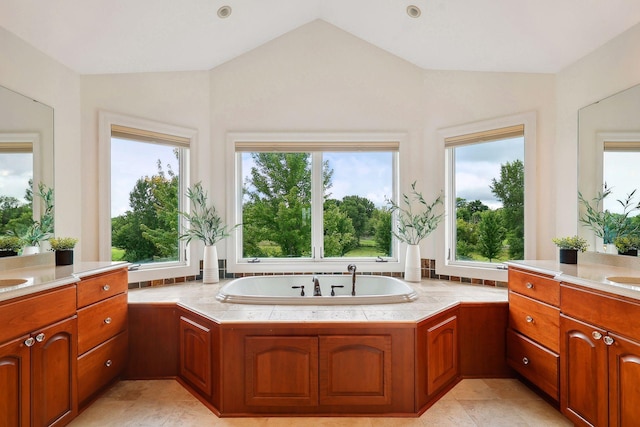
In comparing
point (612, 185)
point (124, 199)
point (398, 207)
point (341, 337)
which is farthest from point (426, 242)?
point (124, 199)

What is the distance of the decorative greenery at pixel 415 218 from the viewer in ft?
10.4

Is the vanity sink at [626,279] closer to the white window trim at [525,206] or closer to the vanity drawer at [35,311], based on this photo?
the white window trim at [525,206]

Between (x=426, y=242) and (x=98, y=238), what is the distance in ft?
9.45

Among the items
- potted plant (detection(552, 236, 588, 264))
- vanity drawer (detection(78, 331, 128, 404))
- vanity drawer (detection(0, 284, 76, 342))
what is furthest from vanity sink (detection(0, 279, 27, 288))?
potted plant (detection(552, 236, 588, 264))

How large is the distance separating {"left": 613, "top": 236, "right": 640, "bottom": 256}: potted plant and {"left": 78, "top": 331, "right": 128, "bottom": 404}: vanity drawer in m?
3.39

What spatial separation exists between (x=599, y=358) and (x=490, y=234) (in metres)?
1.50

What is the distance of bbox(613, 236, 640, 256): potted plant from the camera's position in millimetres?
2117

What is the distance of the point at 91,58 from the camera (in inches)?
100

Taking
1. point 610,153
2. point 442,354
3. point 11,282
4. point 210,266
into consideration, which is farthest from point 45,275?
point 610,153

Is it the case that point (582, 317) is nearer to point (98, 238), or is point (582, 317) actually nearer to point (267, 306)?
point (267, 306)

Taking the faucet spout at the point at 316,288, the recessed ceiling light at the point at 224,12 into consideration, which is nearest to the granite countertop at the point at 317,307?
the faucet spout at the point at 316,288

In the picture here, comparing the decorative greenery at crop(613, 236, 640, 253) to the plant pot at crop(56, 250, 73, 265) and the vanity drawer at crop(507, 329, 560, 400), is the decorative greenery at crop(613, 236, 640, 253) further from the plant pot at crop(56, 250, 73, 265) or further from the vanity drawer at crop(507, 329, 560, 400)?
the plant pot at crop(56, 250, 73, 265)

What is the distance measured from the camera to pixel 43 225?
229 centimetres

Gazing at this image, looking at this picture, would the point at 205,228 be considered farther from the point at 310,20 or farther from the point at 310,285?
the point at 310,20
